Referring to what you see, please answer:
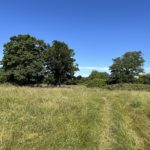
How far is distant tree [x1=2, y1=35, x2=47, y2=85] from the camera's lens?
43.4 m

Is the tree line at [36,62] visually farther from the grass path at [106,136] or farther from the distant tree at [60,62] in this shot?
the grass path at [106,136]

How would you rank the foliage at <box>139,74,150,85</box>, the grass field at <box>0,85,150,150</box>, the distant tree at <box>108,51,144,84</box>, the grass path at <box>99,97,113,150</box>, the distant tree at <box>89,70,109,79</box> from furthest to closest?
1. the distant tree at <box>89,70,109,79</box>
2. the foliage at <box>139,74,150,85</box>
3. the distant tree at <box>108,51,144,84</box>
4. the grass path at <box>99,97,113,150</box>
5. the grass field at <box>0,85,150,150</box>

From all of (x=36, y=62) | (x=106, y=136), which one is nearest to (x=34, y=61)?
(x=36, y=62)

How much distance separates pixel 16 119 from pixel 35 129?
874 mm

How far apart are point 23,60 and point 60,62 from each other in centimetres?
804

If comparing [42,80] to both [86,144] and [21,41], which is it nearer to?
[21,41]

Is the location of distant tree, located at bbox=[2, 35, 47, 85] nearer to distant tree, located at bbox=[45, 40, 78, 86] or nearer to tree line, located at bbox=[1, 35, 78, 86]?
tree line, located at bbox=[1, 35, 78, 86]

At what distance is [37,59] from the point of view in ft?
148

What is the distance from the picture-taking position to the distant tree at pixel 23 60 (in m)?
43.4

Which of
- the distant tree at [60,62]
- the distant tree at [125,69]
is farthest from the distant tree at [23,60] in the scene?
the distant tree at [125,69]

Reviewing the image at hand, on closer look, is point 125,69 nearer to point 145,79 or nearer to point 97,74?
point 145,79

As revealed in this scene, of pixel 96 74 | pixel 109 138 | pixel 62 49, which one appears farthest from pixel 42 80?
pixel 96 74

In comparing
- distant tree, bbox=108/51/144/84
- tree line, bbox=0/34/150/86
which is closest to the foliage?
distant tree, bbox=108/51/144/84

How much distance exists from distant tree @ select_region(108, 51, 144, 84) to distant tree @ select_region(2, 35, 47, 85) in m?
25.4
